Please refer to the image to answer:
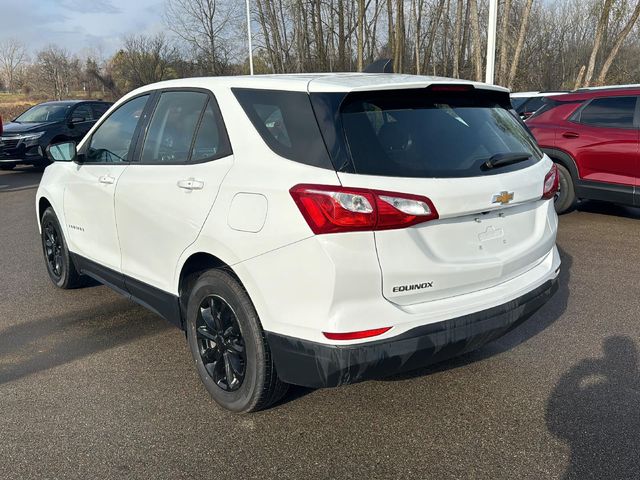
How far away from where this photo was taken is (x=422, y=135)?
2736 millimetres

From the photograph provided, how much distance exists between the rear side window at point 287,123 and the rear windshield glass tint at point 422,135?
0.15m

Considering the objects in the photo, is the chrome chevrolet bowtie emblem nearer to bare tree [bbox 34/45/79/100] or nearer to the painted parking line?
the painted parking line

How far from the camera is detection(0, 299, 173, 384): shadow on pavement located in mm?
3729

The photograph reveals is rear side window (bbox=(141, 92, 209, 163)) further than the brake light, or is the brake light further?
rear side window (bbox=(141, 92, 209, 163))

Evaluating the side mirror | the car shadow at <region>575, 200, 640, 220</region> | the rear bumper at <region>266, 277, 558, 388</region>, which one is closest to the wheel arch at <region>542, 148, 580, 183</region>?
the car shadow at <region>575, 200, 640, 220</region>

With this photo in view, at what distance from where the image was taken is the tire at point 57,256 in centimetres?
486

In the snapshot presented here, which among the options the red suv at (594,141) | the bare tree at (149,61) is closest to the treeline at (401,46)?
the bare tree at (149,61)

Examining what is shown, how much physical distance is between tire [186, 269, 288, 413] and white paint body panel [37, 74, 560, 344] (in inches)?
5.0

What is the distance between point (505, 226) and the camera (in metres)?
2.87

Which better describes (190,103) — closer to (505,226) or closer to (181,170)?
(181,170)

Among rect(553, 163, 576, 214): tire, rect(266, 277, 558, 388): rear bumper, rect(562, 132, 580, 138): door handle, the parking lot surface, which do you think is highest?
rect(562, 132, 580, 138): door handle

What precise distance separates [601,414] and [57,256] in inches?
176

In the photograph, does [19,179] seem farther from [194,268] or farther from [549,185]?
[549,185]

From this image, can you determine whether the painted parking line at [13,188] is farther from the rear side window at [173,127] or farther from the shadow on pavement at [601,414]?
the shadow on pavement at [601,414]
